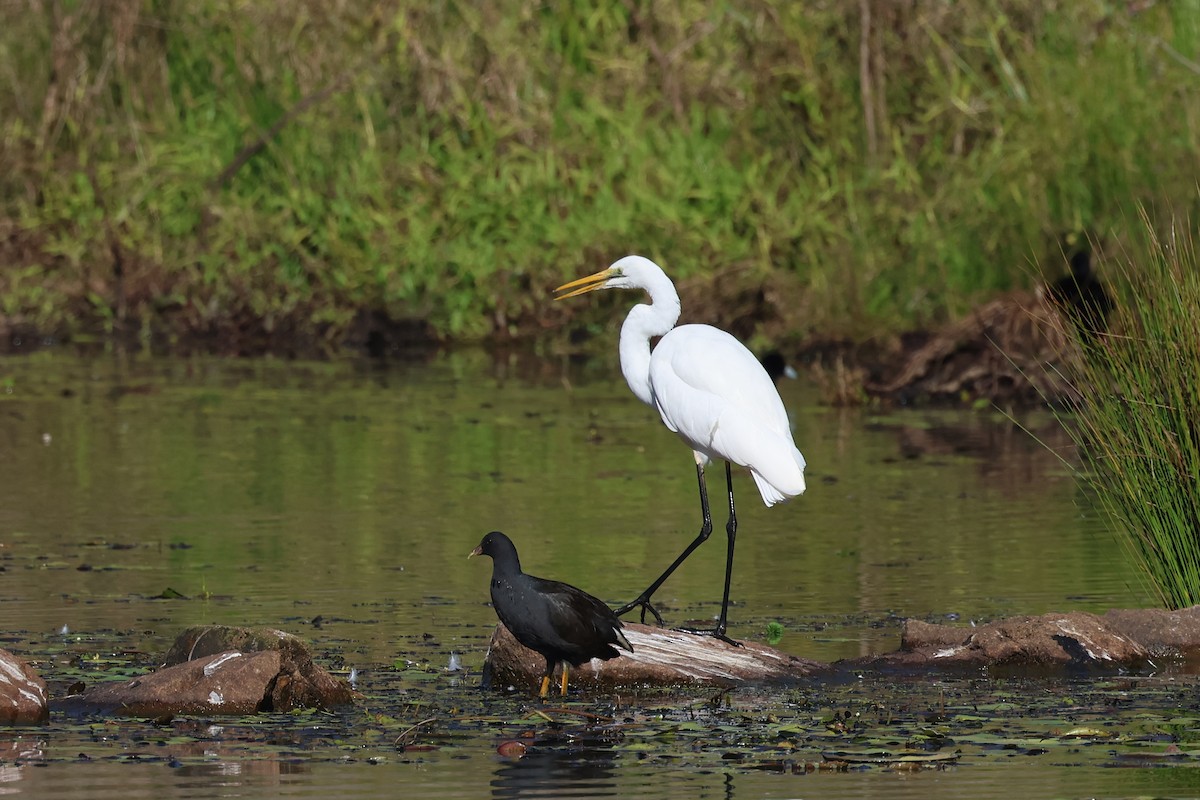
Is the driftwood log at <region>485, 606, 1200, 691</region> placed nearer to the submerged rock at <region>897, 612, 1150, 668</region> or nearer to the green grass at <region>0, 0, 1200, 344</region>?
the submerged rock at <region>897, 612, 1150, 668</region>

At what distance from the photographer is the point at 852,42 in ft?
72.3

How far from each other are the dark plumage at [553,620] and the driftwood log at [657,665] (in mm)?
168

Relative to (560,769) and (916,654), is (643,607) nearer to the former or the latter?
(916,654)

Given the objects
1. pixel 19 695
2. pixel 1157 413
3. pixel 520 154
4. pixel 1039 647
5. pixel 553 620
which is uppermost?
pixel 520 154

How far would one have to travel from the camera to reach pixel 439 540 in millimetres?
11508

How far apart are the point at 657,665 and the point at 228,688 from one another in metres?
1.68

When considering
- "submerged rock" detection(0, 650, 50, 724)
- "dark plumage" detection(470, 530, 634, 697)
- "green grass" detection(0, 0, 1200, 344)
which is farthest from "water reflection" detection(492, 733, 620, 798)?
"green grass" detection(0, 0, 1200, 344)

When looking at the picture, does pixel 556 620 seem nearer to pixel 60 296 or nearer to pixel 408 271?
pixel 408 271

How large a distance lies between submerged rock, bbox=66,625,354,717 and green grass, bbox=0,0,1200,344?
11.9 m

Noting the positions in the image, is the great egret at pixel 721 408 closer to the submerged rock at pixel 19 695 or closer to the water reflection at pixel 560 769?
the water reflection at pixel 560 769

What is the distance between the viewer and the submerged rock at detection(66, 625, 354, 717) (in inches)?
287

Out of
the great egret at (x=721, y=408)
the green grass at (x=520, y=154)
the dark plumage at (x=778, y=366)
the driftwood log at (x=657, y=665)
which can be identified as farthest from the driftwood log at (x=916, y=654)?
the green grass at (x=520, y=154)

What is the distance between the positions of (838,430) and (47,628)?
8.19 meters

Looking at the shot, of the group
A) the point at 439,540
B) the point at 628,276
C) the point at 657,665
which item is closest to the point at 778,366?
the point at 439,540
